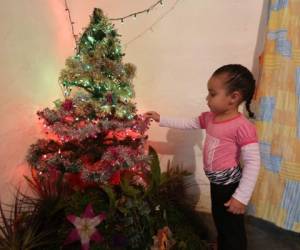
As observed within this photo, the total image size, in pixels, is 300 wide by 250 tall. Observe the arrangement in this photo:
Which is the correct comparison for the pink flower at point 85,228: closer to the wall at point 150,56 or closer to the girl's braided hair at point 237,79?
the wall at point 150,56

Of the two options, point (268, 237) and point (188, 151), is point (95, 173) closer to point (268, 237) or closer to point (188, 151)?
point (188, 151)

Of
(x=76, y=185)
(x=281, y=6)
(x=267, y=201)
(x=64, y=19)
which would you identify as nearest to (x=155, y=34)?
(x=64, y=19)

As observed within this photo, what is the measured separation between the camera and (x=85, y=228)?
4.45ft

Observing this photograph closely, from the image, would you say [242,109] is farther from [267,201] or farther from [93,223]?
[93,223]

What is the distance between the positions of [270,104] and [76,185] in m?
1.01

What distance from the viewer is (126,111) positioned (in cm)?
151

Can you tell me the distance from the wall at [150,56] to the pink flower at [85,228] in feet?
1.44

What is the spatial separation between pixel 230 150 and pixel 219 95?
228 millimetres

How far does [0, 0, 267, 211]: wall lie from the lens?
157 centimetres

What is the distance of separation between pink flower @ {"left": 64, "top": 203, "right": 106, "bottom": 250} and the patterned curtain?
80cm

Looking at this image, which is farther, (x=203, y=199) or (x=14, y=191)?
(x=203, y=199)

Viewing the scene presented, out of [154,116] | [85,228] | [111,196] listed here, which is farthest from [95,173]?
[154,116]

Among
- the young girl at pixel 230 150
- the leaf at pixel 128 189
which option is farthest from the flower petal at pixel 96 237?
the young girl at pixel 230 150

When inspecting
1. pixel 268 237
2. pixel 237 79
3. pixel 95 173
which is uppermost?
pixel 237 79
